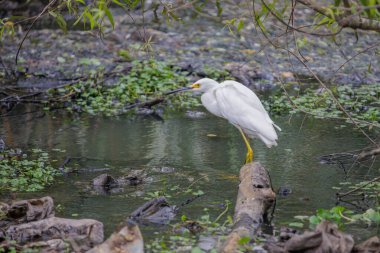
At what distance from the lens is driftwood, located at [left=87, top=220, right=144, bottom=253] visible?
4617mm

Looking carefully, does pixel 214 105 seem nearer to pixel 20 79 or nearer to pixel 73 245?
pixel 73 245

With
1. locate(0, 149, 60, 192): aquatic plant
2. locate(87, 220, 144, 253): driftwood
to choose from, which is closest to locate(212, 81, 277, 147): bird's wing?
locate(0, 149, 60, 192): aquatic plant

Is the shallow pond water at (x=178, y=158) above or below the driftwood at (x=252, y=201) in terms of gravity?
below

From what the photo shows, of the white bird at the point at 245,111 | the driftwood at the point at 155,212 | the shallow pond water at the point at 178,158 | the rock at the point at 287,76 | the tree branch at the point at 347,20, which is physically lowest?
the shallow pond water at the point at 178,158

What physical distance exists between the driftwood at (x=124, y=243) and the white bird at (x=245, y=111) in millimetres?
3220

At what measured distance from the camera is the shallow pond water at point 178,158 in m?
6.29

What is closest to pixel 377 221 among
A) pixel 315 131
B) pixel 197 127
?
pixel 315 131

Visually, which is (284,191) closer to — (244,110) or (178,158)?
(244,110)

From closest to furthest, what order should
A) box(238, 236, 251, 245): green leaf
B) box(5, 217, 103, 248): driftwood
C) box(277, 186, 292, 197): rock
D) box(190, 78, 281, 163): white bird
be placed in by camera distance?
box(238, 236, 251, 245): green leaf < box(5, 217, 103, 248): driftwood < box(277, 186, 292, 197): rock < box(190, 78, 281, 163): white bird

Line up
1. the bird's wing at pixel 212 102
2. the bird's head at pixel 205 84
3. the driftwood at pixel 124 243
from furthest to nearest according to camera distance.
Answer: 1. the bird's head at pixel 205 84
2. the bird's wing at pixel 212 102
3. the driftwood at pixel 124 243

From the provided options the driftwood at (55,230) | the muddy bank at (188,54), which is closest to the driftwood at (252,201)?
the driftwood at (55,230)

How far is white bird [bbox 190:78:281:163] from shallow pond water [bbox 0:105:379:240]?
0.98 ft

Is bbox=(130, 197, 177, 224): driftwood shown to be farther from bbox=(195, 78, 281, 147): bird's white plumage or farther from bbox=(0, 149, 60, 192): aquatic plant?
bbox=(195, 78, 281, 147): bird's white plumage

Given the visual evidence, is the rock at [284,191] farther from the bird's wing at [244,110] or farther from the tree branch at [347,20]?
the tree branch at [347,20]
